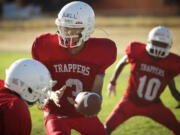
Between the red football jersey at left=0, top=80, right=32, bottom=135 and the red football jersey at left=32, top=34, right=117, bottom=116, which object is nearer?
the red football jersey at left=0, top=80, right=32, bottom=135

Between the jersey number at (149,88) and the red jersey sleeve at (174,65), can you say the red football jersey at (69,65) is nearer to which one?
the jersey number at (149,88)

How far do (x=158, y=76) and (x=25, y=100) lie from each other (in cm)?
252

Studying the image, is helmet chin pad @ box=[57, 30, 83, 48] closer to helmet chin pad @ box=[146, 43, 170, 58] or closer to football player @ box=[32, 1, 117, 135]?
football player @ box=[32, 1, 117, 135]

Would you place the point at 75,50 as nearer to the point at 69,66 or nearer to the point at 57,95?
the point at 69,66

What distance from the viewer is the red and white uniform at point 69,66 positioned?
4000 mm

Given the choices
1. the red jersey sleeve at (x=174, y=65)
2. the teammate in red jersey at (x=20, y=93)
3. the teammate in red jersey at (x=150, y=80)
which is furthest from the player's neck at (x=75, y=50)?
the red jersey sleeve at (x=174, y=65)

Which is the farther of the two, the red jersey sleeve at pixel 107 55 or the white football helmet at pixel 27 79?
the red jersey sleeve at pixel 107 55

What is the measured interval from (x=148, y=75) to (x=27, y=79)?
2491 mm

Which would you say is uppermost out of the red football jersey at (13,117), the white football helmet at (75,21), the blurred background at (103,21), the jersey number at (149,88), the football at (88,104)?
the white football helmet at (75,21)

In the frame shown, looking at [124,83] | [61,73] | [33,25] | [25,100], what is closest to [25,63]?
[25,100]

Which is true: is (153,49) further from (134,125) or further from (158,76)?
(134,125)

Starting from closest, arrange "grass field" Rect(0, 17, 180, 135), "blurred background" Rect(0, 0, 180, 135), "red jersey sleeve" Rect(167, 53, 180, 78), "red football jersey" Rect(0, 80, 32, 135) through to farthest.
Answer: "red football jersey" Rect(0, 80, 32, 135) → "red jersey sleeve" Rect(167, 53, 180, 78) → "grass field" Rect(0, 17, 180, 135) → "blurred background" Rect(0, 0, 180, 135)

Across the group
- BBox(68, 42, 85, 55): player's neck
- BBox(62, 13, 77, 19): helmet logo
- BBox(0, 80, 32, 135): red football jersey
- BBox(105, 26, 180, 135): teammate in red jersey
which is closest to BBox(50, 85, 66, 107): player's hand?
BBox(68, 42, 85, 55): player's neck

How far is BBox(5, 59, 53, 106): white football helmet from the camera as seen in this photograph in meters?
3.18
